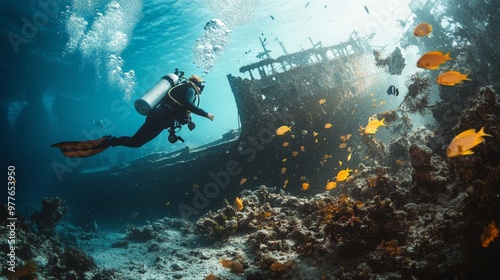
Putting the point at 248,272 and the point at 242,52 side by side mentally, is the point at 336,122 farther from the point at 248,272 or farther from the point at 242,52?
the point at 242,52

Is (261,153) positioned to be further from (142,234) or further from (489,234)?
(489,234)

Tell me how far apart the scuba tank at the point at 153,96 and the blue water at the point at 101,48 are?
1147cm

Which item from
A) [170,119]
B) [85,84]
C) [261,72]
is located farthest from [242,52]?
[170,119]

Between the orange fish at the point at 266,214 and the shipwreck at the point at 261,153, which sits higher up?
the shipwreck at the point at 261,153

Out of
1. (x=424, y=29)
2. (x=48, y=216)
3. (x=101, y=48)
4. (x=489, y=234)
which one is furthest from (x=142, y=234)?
(x=101, y=48)

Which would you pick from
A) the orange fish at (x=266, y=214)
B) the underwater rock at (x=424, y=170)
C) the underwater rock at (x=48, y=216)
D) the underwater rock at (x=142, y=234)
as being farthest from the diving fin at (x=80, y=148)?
the underwater rock at (x=48, y=216)

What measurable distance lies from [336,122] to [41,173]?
138ft

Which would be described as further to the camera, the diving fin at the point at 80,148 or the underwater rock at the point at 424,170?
the diving fin at the point at 80,148

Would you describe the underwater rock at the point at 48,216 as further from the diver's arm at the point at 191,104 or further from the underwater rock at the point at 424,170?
the underwater rock at the point at 424,170

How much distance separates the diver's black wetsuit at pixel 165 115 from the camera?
6.22 metres

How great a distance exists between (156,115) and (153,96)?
0.60 metres

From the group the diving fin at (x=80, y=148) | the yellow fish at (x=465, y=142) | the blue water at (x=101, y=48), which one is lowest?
the yellow fish at (x=465, y=142)

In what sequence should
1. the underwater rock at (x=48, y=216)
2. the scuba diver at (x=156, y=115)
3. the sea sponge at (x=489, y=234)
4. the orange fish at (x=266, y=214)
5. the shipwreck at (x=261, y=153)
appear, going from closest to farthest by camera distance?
the sea sponge at (x=489, y=234), the scuba diver at (x=156, y=115), the orange fish at (x=266, y=214), the shipwreck at (x=261, y=153), the underwater rock at (x=48, y=216)

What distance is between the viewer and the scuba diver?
6.00m
